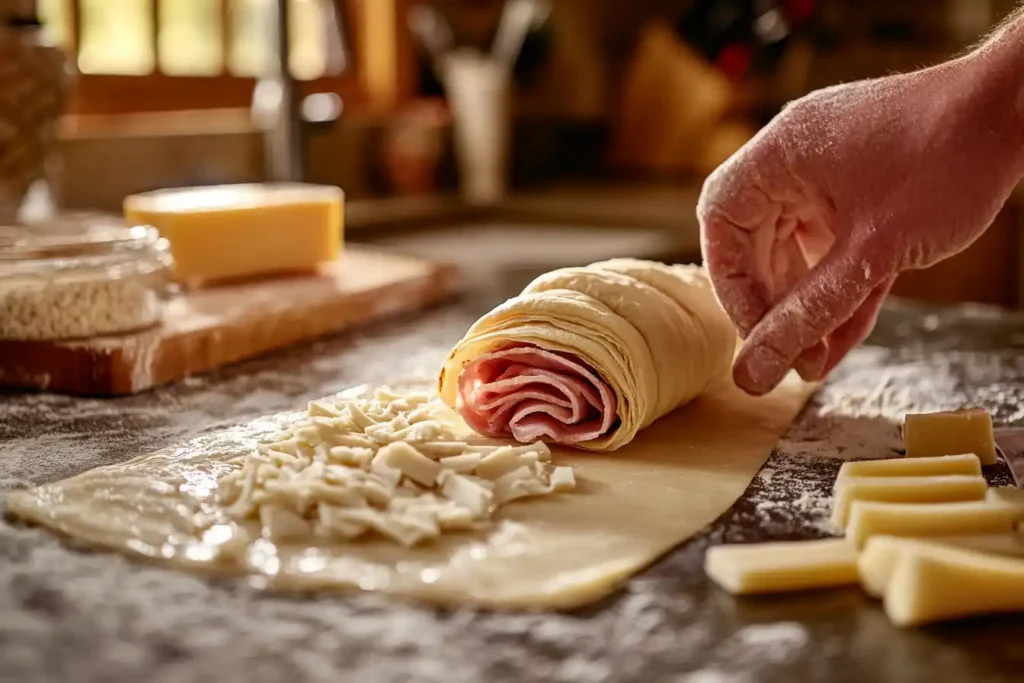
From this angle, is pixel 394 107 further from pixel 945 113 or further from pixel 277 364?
pixel 945 113

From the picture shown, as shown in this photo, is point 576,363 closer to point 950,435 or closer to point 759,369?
point 759,369

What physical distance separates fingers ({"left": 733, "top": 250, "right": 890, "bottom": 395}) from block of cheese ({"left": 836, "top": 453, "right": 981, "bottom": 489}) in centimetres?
23

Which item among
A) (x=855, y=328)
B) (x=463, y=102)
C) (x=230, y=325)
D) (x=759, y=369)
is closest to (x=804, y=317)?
(x=759, y=369)

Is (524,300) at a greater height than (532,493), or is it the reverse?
(524,300)

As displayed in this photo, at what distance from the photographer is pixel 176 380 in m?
1.55

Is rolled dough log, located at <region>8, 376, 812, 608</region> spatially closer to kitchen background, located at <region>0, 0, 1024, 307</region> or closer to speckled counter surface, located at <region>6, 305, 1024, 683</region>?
speckled counter surface, located at <region>6, 305, 1024, 683</region>

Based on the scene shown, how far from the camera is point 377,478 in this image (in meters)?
1.05

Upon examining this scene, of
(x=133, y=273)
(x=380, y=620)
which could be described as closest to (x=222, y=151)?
(x=133, y=273)

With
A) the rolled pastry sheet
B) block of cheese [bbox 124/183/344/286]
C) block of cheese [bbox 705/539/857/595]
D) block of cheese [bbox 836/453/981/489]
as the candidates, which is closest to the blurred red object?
block of cheese [bbox 124/183/344/286]

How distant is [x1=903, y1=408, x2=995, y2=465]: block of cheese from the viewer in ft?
3.91

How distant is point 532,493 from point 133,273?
2.52 ft

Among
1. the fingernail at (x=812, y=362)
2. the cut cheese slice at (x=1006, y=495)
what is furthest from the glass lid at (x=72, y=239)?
the cut cheese slice at (x=1006, y=495)

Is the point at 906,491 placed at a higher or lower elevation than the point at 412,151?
lower

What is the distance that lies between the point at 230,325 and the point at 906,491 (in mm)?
990
